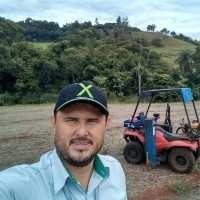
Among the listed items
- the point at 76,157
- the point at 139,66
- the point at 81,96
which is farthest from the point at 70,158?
the point at 139,66

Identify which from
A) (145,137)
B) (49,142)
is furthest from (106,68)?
(145,137)

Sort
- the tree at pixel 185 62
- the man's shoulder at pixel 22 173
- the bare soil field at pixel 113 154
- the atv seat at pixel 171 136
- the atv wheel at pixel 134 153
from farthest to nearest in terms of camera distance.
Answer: the tree at pixel 185 62, the atv wheel at pixel 134 153, the atv seat at pixel 171 136, the bare soil field at pixel 113 154, the man's shoulder at pixel 22 173

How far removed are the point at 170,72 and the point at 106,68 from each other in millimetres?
5850

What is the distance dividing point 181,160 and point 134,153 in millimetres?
1038

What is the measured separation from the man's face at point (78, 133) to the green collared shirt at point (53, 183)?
52 millimetres

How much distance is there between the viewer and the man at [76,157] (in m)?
1.48

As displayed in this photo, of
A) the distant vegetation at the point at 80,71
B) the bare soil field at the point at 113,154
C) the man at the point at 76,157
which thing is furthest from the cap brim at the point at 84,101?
the distant vegetation at the point at 80,71

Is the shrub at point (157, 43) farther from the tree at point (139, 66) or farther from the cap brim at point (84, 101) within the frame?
the cap brim at point (84, 101)

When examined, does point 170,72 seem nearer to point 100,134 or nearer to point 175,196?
point 175,196

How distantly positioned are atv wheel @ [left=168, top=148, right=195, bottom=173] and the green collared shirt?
631 centimetres

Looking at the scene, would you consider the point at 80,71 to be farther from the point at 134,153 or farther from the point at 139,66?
the point at 134,153

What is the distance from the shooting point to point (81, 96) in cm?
158

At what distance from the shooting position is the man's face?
5.17 ft

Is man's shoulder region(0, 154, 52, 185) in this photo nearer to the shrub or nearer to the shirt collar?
the shirt collar
